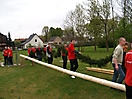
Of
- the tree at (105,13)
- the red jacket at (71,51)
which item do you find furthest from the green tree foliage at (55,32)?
the red jacket at (71,51)

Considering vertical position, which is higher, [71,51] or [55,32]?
[55,32]

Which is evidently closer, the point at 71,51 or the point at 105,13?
the point at 71,51

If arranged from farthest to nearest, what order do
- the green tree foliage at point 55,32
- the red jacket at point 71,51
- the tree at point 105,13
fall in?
the green tree foliage at point 55,32
the tree at point 105,13
the red jacket at point 71,51

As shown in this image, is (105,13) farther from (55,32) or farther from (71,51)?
(55,32)

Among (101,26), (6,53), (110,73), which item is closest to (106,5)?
(101,26)

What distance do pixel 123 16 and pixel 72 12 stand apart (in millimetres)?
21665

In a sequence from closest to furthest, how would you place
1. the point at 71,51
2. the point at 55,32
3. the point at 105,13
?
1. the point at 71,51
2. the point at 105,13
3. the point at 55,32

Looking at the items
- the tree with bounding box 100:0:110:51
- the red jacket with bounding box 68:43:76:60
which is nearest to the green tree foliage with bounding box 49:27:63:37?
the tree with bounding box 100:0:110:51

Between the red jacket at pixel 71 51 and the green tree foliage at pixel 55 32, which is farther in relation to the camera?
the green tree foliage at pixel 55 32

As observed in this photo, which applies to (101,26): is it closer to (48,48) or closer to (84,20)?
(84,20)

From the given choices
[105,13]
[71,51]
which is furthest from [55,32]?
[71,51]

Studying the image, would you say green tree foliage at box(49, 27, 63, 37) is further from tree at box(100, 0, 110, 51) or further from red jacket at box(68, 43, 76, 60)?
red jacket at box(68, 43, 76, 60)

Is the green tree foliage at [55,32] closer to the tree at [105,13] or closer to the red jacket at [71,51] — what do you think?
the tree at [105,13]

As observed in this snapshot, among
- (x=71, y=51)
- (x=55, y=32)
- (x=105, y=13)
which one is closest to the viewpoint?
(x=71, y=51)
